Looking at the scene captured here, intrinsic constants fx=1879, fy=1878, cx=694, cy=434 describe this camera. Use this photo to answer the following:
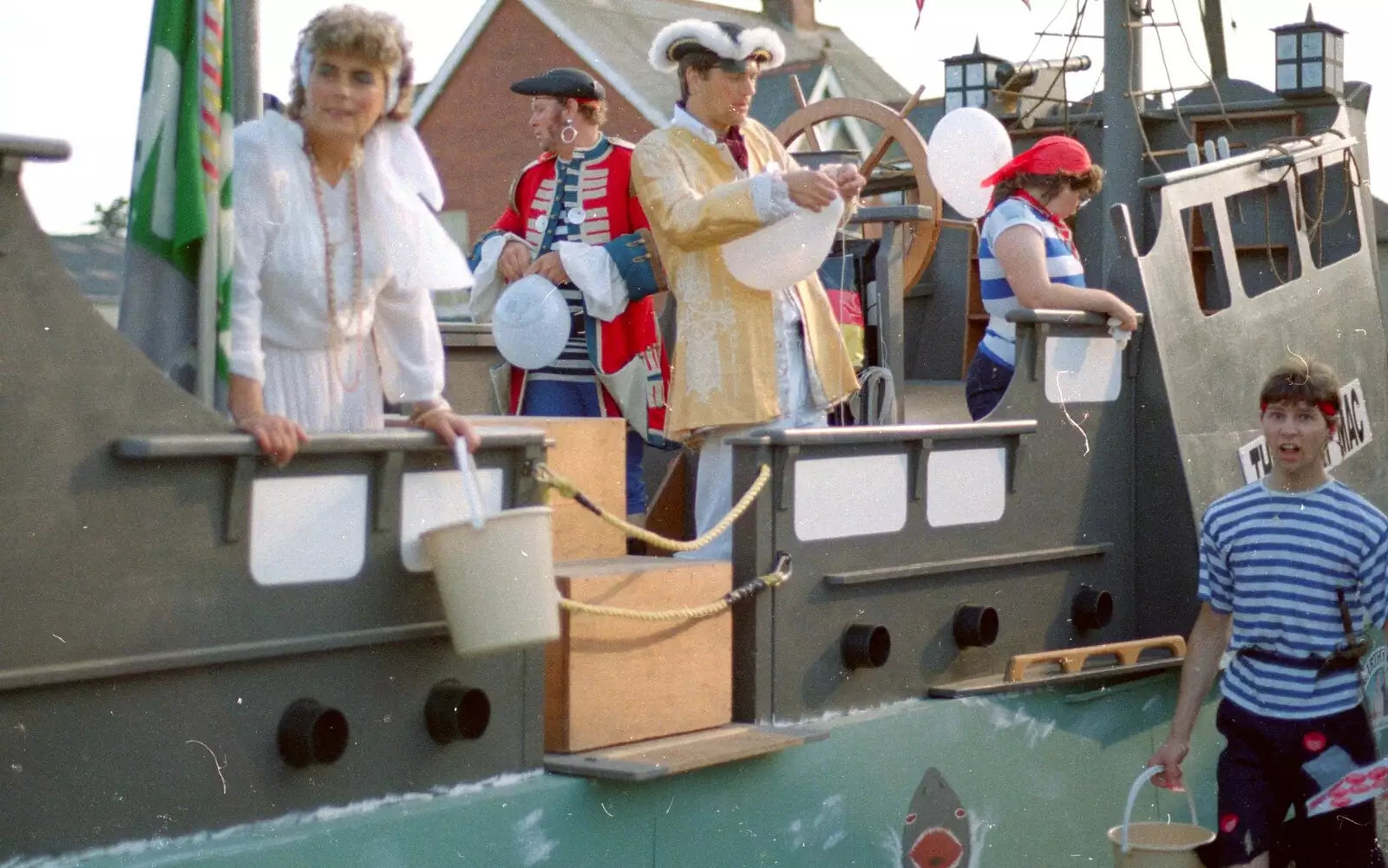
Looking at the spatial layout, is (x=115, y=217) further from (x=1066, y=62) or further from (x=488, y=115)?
(x=488, y=115)

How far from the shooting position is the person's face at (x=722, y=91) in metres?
4.59

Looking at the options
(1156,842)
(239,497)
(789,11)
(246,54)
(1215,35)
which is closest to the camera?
(239,497)

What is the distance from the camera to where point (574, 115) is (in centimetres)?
530

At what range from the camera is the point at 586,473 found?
4.46 metres

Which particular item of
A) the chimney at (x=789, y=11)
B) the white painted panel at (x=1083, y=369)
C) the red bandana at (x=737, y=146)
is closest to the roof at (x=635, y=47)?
the chimney at (x=789, y=11)

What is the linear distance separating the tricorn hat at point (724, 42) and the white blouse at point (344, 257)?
110 centimetres

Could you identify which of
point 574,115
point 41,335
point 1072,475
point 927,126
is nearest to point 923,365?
point 927,126

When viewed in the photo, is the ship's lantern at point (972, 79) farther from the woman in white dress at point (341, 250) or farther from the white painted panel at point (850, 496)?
the woman in white dress at point (341, 250)

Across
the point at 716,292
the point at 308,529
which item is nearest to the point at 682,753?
the point at 308,529

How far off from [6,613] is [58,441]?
0.92 ft

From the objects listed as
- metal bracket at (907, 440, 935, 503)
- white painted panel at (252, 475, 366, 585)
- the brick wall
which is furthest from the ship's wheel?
the brick wall

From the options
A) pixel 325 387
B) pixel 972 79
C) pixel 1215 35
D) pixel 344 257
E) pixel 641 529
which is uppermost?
pixel 1215 35

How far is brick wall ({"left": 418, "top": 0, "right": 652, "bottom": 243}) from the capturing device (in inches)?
1117

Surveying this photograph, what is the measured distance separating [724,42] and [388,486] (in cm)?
163
